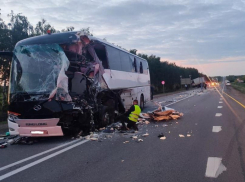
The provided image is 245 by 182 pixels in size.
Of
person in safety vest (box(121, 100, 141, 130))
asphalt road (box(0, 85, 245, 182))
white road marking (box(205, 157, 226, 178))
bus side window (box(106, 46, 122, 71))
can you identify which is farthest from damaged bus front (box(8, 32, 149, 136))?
white road marking (box(205, 157, 226, 178))

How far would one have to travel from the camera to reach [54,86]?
843 centimetres

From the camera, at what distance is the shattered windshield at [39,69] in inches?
334

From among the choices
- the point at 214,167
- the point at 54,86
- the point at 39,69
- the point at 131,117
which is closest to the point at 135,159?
the point at 214,167

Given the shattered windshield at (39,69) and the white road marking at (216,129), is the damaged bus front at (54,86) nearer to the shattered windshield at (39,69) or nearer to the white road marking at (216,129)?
the shattered windshield at (39,69)

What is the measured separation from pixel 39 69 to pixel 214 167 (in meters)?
5.72

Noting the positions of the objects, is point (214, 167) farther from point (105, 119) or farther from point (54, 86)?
point (105, 119)

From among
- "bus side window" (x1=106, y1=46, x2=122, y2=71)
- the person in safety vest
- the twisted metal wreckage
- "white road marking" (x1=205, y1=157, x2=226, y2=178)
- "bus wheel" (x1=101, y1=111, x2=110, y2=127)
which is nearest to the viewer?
"white road marking" (x1=205, y1=157, x2=226, y2=178)

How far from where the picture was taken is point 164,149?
7.38 m

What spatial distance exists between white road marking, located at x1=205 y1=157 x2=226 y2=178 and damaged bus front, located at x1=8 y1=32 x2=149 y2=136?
4343 millimetres

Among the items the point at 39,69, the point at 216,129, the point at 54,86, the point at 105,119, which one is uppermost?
the point at 39,69

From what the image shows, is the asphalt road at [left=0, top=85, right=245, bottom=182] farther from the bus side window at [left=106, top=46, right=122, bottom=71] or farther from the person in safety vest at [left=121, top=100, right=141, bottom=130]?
the bus side window at [left=106, top=46, right=122, bottom=71]

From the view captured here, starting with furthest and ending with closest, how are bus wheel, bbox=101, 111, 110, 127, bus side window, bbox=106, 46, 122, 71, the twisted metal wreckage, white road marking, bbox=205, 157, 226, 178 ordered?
bus side window, bbox=106, 46, 122, 71
bus wheel, bbox=101, 111, 110, 127
the twisted metal wreckage
white road marking, bbox=205, 157, 226, 178

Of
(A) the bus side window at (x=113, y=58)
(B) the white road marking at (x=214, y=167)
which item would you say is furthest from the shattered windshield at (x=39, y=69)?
(B) the white road marking at (x=214, y=167)

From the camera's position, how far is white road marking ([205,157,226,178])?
209 inches
